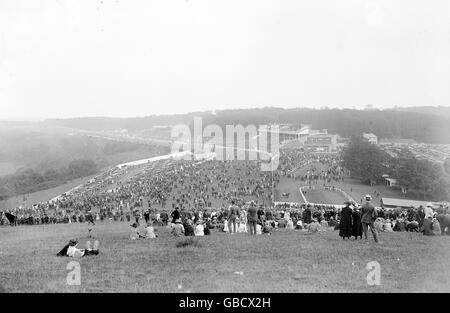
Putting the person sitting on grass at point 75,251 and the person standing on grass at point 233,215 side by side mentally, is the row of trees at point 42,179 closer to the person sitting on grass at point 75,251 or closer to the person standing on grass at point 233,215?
the person standing on grass at point 233,215

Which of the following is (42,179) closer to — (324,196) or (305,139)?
(324,196)

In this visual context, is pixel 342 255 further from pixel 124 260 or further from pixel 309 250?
pixel 124 260

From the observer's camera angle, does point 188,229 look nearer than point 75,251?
No

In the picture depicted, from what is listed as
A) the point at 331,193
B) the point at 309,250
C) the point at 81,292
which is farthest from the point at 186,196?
the point at 81,292

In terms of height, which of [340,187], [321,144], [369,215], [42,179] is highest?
[369,215]

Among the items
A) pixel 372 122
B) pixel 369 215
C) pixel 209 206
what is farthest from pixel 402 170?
pixel 372 122
